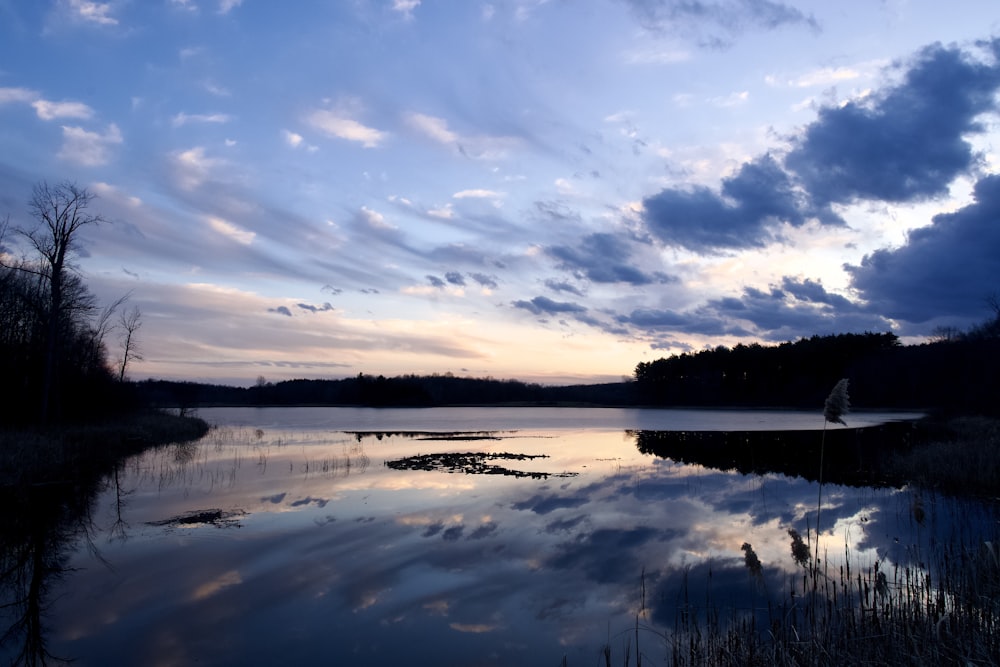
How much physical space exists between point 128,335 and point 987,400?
7345 cm

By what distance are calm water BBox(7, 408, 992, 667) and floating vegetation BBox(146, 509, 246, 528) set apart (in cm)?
8

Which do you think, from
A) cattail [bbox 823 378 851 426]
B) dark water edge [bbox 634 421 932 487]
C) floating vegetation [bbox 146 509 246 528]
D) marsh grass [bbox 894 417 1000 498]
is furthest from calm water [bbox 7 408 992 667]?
cattail [bbox 823 378 851 426]

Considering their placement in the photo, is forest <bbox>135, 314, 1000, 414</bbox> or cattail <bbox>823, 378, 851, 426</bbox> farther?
forest <bbox>135, 314, 1000, 414</bbox>

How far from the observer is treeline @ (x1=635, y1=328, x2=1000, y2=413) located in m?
70.4

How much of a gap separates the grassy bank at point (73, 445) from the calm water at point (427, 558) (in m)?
2.38

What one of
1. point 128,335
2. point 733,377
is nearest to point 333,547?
point 128,335

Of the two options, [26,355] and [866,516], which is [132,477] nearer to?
[26,355]

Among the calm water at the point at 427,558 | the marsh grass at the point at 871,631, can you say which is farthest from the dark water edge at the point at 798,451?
the marsh grass at the point at 871,631

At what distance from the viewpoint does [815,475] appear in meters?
20.5

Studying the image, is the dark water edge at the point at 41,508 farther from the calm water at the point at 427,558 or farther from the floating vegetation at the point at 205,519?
the floating vegetation at the point at 205,519

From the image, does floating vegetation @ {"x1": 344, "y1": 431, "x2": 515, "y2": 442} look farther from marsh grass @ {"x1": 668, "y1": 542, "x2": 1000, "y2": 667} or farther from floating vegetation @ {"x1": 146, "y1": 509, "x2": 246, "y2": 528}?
marsh grass @ {"x1": 668, "y1": 542, "x2": 1000, "y2": 667}

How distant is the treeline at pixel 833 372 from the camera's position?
70.4 m

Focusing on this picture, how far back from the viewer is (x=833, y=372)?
287 ft

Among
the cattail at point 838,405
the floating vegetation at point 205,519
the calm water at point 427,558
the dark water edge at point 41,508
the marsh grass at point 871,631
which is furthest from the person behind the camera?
the floating vegetation at point 205,519
